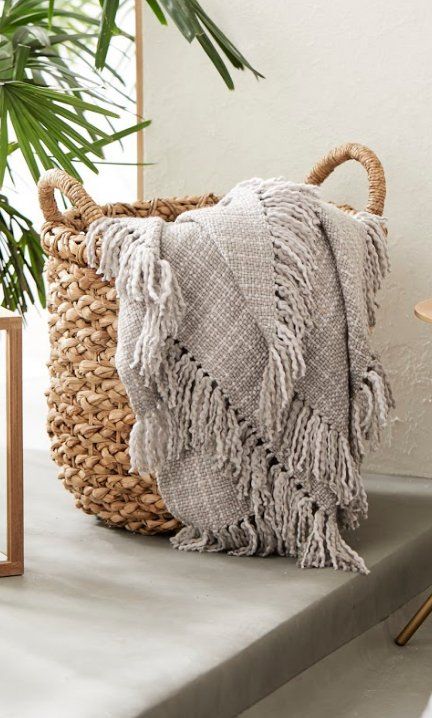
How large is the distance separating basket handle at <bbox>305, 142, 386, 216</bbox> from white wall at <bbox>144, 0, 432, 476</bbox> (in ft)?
0.50

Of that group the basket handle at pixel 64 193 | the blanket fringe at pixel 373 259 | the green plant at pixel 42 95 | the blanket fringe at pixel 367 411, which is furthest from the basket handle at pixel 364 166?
the basket handle at pixel 64 193

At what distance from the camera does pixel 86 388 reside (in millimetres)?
1781

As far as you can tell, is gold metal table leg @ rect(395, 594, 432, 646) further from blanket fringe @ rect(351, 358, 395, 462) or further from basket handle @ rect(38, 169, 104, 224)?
basket handle @ rect(38, 169, 104, 224)

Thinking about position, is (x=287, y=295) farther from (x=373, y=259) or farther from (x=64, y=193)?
(x=64, y=193)

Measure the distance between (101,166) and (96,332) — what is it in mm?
1052

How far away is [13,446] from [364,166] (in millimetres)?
916

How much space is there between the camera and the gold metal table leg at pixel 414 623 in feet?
5.52

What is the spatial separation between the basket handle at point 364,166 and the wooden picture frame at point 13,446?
76 cm

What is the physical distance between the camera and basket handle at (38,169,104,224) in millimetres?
1703

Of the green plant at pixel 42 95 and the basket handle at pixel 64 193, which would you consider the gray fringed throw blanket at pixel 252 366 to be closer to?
the basket handle at pixel 64 193

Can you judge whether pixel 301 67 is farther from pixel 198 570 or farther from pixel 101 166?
pixel 198 570

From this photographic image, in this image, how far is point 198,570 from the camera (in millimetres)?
1632

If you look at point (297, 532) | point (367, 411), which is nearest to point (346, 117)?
point (367, 411)

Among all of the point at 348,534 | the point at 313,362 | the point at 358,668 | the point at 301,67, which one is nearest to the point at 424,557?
the point at 348,534
